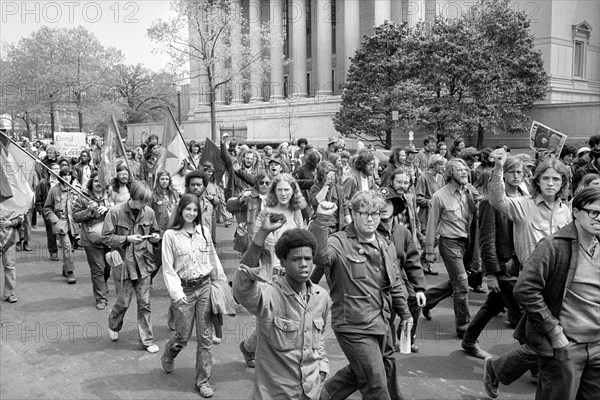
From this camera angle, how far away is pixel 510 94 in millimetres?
29281

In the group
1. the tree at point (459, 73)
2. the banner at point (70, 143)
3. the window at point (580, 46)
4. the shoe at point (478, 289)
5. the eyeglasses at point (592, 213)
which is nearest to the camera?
the eyeglasses at point (592, 213)

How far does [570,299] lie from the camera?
3818 millimetres

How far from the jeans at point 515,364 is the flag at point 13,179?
7381 mm

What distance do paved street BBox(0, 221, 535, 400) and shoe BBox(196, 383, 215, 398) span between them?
2.8 inches

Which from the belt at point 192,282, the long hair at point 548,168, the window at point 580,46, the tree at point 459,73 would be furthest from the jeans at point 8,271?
the window at point 580,46

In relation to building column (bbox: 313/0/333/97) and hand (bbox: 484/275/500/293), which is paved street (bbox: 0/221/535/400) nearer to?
hand (bbox: 484/275/500/293)

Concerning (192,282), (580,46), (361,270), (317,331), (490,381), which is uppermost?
(580,46)

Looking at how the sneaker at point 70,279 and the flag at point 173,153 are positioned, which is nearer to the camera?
the sneaker at point 70,279

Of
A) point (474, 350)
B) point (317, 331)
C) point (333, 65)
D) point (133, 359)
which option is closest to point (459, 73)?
point (474, 350)

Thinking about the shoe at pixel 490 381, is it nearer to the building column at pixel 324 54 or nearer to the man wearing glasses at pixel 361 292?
the man wearing glasses at pixel 361 292

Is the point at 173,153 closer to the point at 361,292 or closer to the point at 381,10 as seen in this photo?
the point at 361,292

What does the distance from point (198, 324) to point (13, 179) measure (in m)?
5.29

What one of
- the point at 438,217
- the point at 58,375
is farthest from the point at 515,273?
the point at 58,375

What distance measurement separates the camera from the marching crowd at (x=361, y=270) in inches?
141
